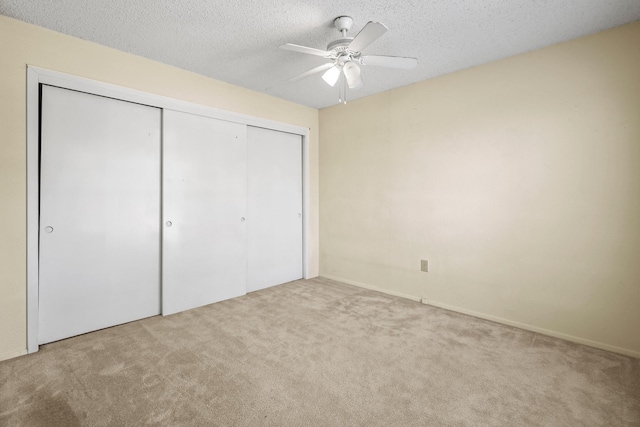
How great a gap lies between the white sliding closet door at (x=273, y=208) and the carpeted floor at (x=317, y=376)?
1.05 metres

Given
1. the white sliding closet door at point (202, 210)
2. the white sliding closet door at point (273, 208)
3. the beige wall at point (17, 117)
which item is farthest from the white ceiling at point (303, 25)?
the white sliding closet door at point (273, 208)

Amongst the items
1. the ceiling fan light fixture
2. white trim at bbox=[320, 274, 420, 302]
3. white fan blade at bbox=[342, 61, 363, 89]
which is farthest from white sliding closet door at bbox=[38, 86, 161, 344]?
white trim at bbox=[320, 274, 420, 302]

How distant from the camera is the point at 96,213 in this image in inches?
99.7

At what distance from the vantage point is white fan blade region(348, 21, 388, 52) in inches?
66.7

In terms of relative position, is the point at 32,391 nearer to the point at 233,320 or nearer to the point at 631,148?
the point at 233,320

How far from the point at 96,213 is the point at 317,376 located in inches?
87.2

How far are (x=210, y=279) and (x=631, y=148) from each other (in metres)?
3.78

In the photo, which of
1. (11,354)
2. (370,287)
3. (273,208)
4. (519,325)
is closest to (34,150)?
(11,354)

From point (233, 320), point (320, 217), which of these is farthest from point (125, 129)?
point (320, 217)

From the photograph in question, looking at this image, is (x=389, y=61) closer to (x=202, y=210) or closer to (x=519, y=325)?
(x=202, y=210)

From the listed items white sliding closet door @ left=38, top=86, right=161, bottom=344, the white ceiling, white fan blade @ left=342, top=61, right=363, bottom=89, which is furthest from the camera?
white sliding closet door @ left=38, top=86, right=161, bottom=344

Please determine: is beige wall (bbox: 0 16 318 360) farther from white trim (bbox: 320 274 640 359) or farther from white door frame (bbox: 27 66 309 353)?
white trim (bbox: 320 274 640 359)

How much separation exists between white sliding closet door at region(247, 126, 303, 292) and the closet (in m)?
0.02

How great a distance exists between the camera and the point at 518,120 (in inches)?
105
